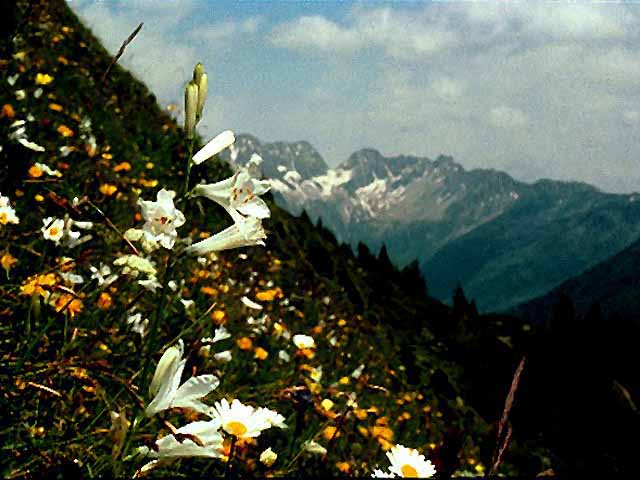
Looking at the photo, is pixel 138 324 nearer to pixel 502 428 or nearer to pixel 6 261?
pixel 6 261

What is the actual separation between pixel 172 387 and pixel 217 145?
0.53 metres

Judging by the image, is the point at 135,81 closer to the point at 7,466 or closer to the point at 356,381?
the point at 356,381

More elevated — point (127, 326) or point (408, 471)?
point (408, 471)

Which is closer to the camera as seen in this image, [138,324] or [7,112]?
[138,324]

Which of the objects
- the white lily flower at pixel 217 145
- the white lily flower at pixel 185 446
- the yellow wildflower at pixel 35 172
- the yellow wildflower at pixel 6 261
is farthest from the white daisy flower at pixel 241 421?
the yellow wildflower at pixel 35 172

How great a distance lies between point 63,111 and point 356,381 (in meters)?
4.37

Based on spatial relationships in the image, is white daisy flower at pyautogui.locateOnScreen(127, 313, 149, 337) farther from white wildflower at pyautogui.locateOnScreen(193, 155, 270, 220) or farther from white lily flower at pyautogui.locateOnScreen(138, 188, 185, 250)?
white wildflower at pyautogui.locateOnScreen(193, 155, 270, 220)

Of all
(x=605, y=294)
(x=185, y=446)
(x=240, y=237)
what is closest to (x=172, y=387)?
(x=185, y=446)

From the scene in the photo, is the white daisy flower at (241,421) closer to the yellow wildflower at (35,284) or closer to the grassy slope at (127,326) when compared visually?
the grassy slope at (127,326)

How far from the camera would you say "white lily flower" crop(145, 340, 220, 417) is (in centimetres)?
106

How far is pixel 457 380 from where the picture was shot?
10352mm

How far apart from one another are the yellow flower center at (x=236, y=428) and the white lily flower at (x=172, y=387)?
209mm

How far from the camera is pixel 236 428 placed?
1.36 m

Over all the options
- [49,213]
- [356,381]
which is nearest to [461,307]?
[356,381]
